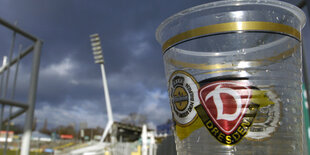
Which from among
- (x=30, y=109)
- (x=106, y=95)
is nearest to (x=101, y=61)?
(x=106, y=95)

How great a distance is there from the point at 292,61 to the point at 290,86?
5cm

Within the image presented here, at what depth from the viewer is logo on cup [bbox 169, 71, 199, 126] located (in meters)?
0.43

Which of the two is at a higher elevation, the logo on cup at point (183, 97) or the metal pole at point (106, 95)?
the metal pole at point (106, 95)

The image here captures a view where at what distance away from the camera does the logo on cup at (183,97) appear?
1.42 feet

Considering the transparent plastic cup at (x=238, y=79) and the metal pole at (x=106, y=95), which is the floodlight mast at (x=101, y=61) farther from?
the transparent plastic cup at (x=238, y=79)

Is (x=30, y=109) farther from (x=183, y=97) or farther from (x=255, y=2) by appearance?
(x=255, y=2)

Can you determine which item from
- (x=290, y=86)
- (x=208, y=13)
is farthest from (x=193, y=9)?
(x=290, y=86)

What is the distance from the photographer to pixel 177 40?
490 millimetres

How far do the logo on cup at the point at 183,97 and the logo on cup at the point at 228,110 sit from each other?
0.02 metres

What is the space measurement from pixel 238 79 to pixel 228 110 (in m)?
0.06

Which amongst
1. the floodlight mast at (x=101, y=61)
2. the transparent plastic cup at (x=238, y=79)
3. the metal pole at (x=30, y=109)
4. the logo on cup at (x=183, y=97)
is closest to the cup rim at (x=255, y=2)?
the transparent plastic cup at (x=238, y=79)

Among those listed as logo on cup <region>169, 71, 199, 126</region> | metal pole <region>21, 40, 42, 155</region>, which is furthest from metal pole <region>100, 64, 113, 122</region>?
logo on cup <region>169, 71, 199, 126</region>

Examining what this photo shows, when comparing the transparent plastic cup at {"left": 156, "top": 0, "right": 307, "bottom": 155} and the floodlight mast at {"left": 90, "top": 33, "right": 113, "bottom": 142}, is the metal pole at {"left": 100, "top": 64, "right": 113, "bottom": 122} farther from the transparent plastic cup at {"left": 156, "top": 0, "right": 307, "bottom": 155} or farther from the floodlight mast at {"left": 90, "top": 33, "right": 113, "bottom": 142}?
the transparent plastic cup at {"left": 156, "top": 0, "right": 307, "bottom": 155}

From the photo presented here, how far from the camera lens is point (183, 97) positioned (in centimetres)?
45
